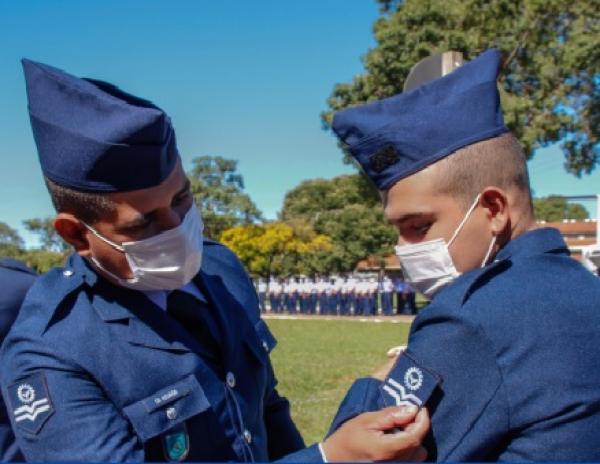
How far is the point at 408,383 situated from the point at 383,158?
2.14ft

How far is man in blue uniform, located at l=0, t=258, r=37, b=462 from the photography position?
8.01 ft

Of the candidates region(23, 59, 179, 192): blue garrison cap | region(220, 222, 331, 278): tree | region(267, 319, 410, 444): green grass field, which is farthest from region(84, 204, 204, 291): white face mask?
region(220, 222, 331, 278): tree

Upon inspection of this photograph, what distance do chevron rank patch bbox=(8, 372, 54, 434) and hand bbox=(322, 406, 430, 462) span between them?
0.77m

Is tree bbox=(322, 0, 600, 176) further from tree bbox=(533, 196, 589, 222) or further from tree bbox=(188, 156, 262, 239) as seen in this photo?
tree bbox=(533, 196, 589, 222)

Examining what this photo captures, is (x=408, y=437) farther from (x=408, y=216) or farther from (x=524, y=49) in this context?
(x=524, y=49)

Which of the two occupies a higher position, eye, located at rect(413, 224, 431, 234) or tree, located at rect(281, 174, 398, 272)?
eye, located at rect(413, 224, 431, 234)

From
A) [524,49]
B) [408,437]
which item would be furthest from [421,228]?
→ [524,49]

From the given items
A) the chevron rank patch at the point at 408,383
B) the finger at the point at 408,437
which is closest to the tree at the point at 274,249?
the chevron rank patch at the point at 408,383

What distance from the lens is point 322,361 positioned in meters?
13.3

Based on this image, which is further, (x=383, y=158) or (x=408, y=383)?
(x=383, y=158)

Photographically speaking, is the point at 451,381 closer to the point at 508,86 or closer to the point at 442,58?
the point at 442,58

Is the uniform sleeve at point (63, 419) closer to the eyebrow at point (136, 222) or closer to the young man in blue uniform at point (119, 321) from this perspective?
the young man in blue uniform at point (119, 321)

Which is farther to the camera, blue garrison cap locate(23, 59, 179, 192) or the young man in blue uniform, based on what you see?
blue garrison cap locate(23, 59, 179, 192)

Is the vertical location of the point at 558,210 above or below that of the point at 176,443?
below
